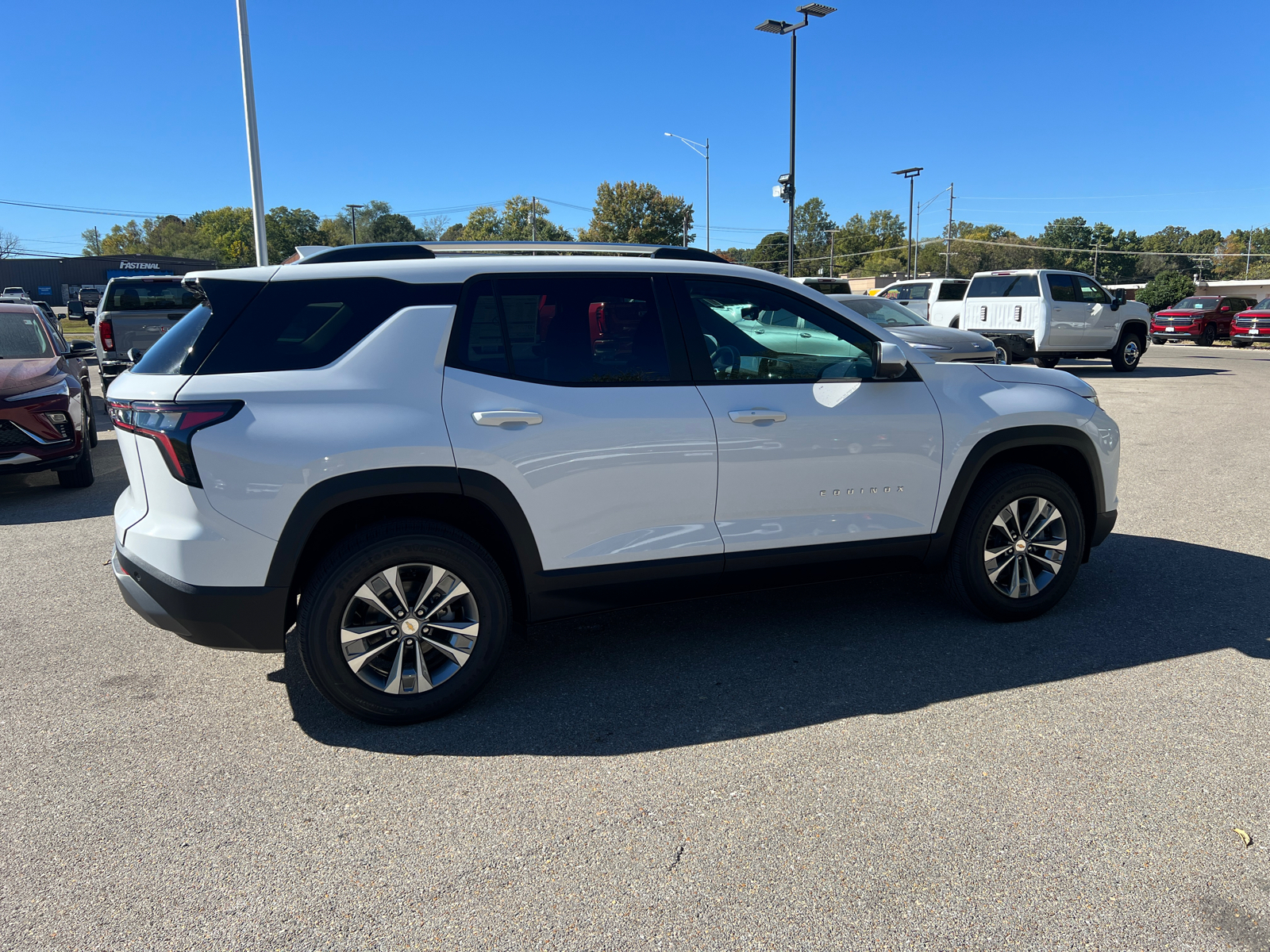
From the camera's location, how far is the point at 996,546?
4.48 meters

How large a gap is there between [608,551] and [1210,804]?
2.29 metres

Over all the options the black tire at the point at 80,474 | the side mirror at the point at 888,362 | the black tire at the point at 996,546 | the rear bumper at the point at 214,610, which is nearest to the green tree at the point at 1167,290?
the black tire at the point at 996,546

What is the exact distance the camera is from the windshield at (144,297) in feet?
45.6

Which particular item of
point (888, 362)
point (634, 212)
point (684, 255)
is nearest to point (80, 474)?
point (684, 255)

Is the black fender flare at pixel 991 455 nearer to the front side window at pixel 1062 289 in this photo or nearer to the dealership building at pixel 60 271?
the front side window at pixel 1062 289

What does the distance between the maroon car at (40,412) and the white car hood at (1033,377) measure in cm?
742

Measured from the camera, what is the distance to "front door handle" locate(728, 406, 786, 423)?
A: 3.84 metres

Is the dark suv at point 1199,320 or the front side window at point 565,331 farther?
the dark suv at point 1199,320

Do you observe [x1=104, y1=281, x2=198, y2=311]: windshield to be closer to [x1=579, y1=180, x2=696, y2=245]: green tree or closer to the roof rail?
the roof rail

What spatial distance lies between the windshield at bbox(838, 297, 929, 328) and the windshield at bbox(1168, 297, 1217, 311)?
802 inches

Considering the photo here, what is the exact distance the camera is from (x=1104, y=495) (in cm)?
467

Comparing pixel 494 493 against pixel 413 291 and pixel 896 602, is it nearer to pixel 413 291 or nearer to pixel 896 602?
pixel 413 291

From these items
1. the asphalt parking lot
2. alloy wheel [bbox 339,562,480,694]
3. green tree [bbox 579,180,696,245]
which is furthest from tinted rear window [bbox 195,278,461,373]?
green tree [bbox 579,180,696,245]

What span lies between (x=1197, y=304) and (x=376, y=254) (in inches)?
1300
